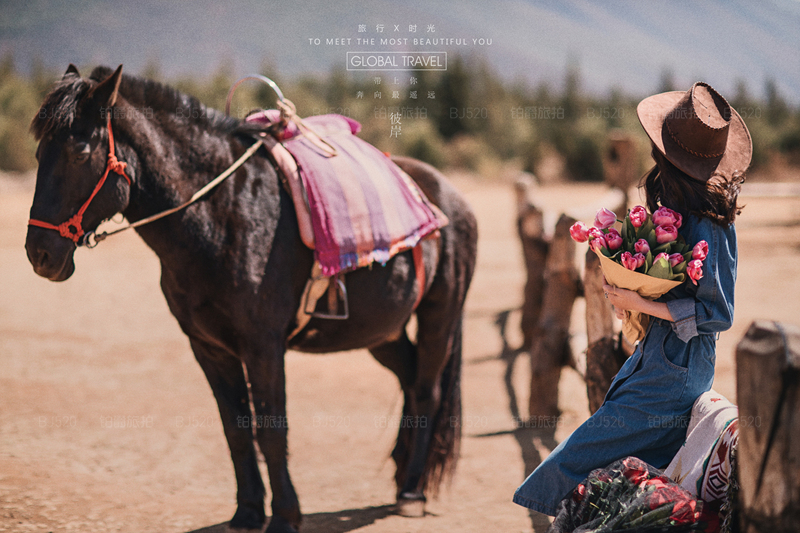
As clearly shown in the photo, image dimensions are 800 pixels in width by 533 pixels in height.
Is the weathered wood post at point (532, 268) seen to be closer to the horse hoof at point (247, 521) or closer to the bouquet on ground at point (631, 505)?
the horse hoof at point (247, 521)

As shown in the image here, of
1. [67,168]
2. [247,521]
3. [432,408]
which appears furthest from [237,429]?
[67,168]

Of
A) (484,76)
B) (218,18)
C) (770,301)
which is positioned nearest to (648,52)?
(218,18)

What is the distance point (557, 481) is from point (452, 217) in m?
1.99

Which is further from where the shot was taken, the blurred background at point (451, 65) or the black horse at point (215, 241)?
the blurred background at point (451, 65)

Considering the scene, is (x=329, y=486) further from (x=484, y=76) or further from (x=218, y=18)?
(x=218, y=18)

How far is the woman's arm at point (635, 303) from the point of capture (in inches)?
77.3

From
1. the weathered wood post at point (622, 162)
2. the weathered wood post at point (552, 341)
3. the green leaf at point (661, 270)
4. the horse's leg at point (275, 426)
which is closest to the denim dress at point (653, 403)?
the green leaf at point (661, 270)

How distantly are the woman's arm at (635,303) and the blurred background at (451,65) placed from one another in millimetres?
2356

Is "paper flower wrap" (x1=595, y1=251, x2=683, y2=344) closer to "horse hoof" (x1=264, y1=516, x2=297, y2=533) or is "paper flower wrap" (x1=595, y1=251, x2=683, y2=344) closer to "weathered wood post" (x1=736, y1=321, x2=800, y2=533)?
"weathered wood post" (x1=736, y1=321, x2=800, y2=533)

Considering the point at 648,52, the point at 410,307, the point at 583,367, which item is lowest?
the point at 583,367

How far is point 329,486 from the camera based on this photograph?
3.91 m

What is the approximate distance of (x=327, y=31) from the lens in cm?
13138

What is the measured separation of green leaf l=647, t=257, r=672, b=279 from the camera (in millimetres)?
1882

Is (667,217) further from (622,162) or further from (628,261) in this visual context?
(622,162)
